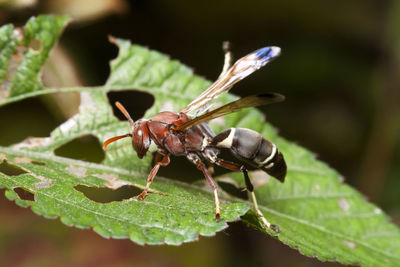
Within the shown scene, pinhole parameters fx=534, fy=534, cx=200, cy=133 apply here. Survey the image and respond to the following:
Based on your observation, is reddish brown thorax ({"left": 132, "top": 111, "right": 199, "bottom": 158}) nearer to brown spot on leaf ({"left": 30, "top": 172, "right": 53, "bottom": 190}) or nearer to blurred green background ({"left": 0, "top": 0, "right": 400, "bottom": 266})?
brown spot on leaf ({"left": 30, "top": 172, "right": 53, "bottom": 190})

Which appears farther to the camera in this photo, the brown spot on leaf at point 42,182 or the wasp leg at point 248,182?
the wasp leg at point 248,182

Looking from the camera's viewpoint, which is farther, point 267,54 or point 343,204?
point 343,204

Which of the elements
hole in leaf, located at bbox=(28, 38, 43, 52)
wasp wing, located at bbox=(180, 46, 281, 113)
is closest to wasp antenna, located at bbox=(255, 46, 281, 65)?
wasp wing, located at bbox=(180, 46, 281, 113)

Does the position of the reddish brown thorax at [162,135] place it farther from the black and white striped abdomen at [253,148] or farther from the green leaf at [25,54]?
the green leaf at [25,54]

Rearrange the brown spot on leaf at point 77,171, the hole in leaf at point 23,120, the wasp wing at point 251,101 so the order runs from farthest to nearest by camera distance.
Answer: the hole in leaf at point 23,120, the brown spot on leaf at point 77,171, the wasp wing at point 251,101

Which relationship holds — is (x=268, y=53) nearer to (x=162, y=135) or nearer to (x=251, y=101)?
(x=162, y=135)

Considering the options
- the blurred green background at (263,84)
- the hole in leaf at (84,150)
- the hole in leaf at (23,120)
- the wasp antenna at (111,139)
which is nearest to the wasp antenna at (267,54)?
the wasp antenna at (111,139)

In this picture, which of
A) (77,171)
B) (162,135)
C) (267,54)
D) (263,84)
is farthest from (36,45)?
(263,84)
